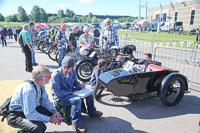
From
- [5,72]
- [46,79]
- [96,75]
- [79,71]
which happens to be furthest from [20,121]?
[5,72]

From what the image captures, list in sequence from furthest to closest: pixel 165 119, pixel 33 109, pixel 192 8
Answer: pixel 192 8, pixel 165 119, pixel 33 109

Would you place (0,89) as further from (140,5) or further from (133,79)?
(140,5)

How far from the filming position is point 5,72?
700cm

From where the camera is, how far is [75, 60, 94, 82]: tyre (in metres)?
5.90

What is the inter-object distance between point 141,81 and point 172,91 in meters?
0.91

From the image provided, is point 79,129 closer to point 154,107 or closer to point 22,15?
point 154,107

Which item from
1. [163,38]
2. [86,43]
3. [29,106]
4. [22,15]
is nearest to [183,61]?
[163,38]

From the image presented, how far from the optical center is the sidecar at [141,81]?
3749 mm

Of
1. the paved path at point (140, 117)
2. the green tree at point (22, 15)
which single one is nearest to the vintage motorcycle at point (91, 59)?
the paved path at point (140, 117)

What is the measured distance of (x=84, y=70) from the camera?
6.04 m

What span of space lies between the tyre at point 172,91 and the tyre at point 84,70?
280 cm

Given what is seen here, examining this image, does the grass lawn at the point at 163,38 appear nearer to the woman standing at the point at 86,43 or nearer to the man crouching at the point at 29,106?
the woman standing at the point at 86,43

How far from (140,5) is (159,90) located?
74.7m

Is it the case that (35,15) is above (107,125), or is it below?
above
